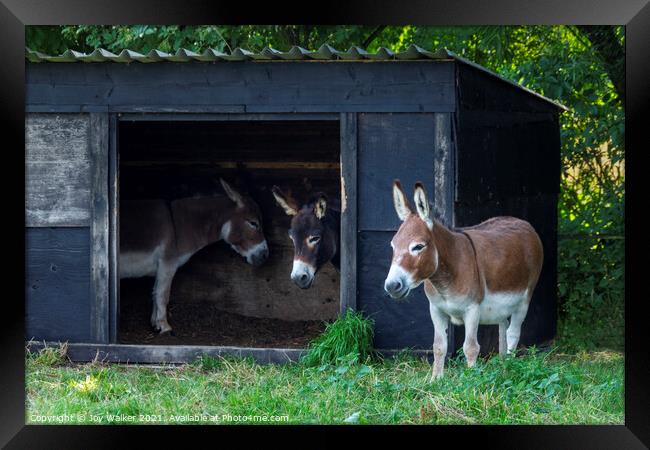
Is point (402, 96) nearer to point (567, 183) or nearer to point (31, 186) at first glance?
point (31, 186)

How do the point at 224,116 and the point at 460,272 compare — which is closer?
the point at 460,272

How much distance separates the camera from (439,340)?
799cm

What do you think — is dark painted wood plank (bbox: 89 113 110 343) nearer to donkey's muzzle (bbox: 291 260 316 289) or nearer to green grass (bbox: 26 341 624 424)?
green grass (bbox: 26 341 624 424)

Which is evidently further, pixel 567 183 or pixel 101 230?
pixel 567 183

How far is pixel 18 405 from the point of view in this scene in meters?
6.59

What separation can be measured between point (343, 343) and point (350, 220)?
1.08 metres

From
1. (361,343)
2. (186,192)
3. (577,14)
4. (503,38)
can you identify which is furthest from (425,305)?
(503,38)

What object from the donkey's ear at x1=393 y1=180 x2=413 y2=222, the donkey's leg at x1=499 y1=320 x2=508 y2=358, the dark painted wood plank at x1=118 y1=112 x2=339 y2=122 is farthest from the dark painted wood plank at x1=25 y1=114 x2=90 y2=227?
the donkey's leg at x1=499 y1=320 x2=508 y2=358

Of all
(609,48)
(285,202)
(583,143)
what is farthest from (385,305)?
(609,48)

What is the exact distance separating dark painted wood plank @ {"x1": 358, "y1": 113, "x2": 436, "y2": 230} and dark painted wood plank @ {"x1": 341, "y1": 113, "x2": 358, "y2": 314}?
0.06 meters

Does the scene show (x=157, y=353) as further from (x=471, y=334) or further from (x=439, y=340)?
(x=471, y=334)

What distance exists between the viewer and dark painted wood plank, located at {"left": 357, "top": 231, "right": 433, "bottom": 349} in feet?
28.9

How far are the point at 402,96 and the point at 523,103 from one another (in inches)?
76.5

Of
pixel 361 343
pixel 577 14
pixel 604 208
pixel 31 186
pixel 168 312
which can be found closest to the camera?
pixel 577 14
